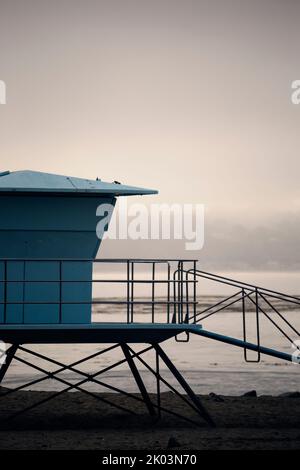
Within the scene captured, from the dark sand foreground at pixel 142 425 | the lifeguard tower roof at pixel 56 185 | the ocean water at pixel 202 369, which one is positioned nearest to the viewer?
the dark sand foreground at pixel 142 425

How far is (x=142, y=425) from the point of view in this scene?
22828mm

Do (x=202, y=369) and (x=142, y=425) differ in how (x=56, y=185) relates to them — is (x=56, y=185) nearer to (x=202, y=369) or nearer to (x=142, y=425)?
(x=142, y=425)

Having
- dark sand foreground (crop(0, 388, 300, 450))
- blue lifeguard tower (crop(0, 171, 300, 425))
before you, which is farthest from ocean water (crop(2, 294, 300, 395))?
blue lifeguard tower (crop(0, 171, 300, 425))

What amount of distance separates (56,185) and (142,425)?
20.1ft

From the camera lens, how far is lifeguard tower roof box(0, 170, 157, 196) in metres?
20.5

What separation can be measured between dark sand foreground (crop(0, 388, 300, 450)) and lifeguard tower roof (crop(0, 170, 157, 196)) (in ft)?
17.0

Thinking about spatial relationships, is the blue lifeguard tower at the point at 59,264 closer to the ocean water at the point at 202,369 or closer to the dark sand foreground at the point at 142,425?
the dark sand foreground at the point at 142,425

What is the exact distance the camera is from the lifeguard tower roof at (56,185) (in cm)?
2045

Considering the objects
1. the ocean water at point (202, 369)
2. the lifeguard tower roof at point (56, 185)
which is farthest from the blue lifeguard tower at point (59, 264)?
the ocean water at point (202, 369)

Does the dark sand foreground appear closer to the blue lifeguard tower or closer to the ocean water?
the blue lifeguard tower

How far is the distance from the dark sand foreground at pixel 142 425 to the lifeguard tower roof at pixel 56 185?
203 inches
